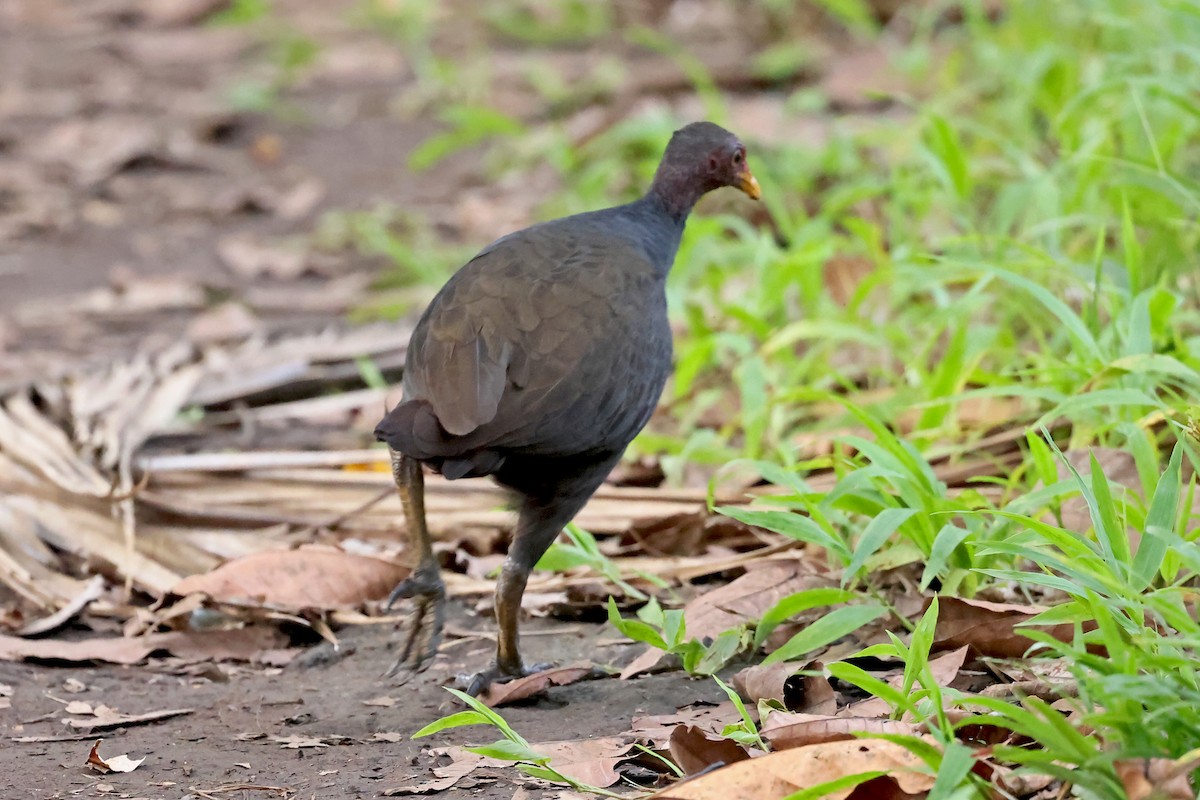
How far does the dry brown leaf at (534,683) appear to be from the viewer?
2854 mm

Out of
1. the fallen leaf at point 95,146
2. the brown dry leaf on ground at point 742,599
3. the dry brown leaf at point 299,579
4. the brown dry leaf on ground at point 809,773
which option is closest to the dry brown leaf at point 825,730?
the brown dry leaf on ground at point 809,773

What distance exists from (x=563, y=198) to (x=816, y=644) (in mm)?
4218

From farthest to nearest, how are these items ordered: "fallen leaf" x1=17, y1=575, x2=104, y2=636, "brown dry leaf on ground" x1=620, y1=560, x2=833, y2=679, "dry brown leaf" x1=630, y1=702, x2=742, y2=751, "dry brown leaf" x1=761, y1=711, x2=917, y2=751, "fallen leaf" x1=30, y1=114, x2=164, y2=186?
"fallen leaf" x1=30, y1=114, x2=164, y2=186 → "fallen leaf" x1=17, y1=575, x2=104, y2=636 → "brown dry leaf on ground" x1=620, y1=560, x2=833, y2=679 → "dry brown leaf" x1=630, y1=702, x2=742, y2=751 → "dry brown leaf" x1=761, y1=711, x2=917, y2=751

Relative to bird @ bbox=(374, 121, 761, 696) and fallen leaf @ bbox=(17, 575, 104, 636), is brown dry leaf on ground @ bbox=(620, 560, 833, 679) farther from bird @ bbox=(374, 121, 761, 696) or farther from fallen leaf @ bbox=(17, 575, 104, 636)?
fallen leaf @ bbox=(17, 575, 104, 636)

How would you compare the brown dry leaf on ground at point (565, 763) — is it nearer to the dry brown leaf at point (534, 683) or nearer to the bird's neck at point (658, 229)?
the dry brown leaf at point (534, 683)

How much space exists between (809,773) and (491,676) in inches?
38.3

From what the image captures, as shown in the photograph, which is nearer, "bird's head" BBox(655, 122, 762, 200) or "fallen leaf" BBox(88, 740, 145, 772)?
"fallen leaf" BBox(88, 740, 145, 772)

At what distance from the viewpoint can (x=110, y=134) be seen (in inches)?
331

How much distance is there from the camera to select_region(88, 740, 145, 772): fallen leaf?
2.53 metres

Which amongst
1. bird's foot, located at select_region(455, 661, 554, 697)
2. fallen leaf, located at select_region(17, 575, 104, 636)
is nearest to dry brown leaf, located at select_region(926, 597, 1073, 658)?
bird's foot, located at select_region(455, 661, 554, 697)

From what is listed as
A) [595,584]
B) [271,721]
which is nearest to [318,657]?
[271,721]

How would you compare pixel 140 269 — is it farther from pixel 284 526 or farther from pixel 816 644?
pixel 816 644

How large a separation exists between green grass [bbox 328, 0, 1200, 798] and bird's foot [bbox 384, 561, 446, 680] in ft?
1.15

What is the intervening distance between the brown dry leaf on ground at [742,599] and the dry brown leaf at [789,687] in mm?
257
